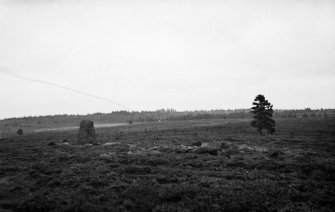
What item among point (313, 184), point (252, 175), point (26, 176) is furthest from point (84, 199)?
point (313, 184)

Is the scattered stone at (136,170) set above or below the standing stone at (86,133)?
below

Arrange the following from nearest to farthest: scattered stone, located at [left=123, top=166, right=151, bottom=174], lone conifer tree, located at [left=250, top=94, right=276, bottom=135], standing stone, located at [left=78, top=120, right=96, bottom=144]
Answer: scattered stone, located at [left=123, top=166, right=151, bottom=174]
standing stone, located at [left=78, top=120, right=96, bottom=144]
lone conifer tree, located at [left=250, top=94, right=276, bottom=135]

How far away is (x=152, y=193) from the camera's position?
1095 cm

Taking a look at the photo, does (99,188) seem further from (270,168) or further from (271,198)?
(270,168)

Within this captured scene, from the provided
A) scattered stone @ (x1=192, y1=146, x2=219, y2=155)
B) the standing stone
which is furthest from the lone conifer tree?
the standing stone

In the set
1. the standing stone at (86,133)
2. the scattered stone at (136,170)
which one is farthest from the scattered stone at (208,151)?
the standing stone at (86,133)

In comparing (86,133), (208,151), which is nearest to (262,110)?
(208,151)

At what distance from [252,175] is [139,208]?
8125 mm

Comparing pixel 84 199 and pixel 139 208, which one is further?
pixel 84 199

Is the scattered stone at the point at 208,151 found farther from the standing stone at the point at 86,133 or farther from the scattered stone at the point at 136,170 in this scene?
the standing stone at the point at 86,133

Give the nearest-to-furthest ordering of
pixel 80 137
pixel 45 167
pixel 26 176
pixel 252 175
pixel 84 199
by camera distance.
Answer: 1. pixel 84 199
2. pixel 252 175
3. pixel 26 176
4. pixel 45 167
5. pixel 80 137

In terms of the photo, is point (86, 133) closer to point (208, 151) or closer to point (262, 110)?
point (208, 151)

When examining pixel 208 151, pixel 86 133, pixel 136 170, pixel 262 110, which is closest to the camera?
pixel 136 170

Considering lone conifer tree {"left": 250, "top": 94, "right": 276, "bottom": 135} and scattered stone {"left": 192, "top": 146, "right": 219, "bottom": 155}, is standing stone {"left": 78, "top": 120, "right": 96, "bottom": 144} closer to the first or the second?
scattered stone {"left": 192, "top": 146, "right": 219, "bottom": 155}
